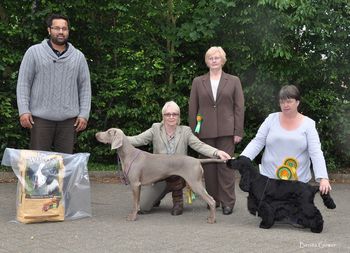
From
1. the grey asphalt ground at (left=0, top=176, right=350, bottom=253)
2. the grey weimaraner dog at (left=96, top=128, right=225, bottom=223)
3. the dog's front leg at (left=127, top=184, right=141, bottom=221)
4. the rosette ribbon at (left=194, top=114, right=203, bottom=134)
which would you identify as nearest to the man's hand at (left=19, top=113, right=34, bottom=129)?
the grey weimaraner dog at (left=96, top=128, right=225, bottom=223)

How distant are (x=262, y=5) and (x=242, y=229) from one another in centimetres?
440

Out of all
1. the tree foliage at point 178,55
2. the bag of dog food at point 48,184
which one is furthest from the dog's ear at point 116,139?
the tree foliage at point 178,55

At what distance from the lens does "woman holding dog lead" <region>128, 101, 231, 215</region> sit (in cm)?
642

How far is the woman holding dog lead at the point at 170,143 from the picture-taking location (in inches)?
253

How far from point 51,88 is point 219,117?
2016 millimetres

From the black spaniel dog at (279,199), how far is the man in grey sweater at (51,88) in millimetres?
1949

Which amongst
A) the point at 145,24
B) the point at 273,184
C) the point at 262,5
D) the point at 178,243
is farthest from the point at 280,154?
the point at 145,24

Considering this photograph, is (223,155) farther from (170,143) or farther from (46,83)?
(46,83)

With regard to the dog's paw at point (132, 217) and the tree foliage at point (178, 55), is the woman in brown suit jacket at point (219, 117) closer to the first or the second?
the dog's paw at point (132, 217)

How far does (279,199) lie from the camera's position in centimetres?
573

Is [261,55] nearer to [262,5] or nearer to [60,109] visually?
[262,5]

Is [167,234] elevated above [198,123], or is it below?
below

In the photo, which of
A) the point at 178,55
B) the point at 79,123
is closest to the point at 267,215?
the point at 79,123

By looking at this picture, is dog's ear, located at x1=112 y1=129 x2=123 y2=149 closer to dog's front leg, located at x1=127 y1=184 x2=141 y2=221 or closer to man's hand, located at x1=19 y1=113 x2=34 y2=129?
dog's front leg, located at x1=127 y1=184 x2=141 y2=221
